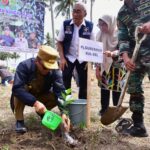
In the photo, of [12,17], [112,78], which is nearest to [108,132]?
[112,78]

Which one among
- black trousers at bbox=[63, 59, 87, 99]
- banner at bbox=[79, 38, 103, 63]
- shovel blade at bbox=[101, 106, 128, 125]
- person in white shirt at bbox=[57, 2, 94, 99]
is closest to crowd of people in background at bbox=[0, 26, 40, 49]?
person in white shirt at bbox=[57, 2, 94, 99]

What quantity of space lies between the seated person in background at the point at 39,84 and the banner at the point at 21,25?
1.61 m

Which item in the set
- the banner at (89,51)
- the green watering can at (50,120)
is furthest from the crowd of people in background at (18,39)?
the green watering can at (50,120)

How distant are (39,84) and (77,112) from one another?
58cm

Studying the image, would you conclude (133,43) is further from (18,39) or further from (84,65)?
(18,39)

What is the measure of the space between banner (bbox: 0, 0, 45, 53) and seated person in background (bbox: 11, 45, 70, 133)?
161cm

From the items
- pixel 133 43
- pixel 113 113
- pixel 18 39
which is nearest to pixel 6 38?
pixel 18 39

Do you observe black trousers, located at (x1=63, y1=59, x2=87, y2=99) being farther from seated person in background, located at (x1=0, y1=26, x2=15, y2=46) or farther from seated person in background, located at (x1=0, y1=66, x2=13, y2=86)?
seated person in background, located at (x1=0, y1=66, x2=13, y2=86)

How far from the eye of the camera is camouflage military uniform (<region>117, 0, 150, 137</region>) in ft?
11.4

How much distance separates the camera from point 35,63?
348 cm

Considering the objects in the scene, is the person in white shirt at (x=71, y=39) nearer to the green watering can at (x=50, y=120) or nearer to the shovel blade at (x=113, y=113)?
the shovel blade at (x=113, y=113)

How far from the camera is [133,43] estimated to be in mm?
3773

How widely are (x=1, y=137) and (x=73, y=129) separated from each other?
750 millimetres

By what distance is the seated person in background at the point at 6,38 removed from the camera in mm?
5084
